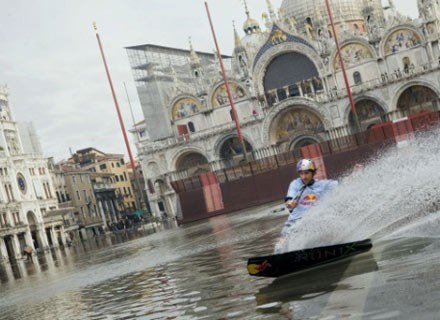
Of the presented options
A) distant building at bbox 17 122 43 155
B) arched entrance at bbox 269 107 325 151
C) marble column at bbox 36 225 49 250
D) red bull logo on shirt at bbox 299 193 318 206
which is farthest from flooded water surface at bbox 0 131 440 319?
distant building at bbox 17 122 43 155

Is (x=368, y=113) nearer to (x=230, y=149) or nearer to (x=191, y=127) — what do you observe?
(x=230, y=149)

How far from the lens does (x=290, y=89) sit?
78812 millimetres

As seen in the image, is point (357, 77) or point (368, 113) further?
point (357, 77)

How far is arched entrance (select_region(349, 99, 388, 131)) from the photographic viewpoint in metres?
72.8

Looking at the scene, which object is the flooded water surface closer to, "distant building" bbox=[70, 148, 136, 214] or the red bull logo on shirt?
the red bull logo on shirt

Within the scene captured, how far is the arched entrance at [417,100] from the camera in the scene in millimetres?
69500

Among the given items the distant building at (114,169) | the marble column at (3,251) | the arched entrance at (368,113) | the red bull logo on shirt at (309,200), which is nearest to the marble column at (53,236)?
the marble column at (3,251)

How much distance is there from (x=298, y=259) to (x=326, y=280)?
1074 millimetres

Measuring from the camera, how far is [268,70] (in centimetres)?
7938

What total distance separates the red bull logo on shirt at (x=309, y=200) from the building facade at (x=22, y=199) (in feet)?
212

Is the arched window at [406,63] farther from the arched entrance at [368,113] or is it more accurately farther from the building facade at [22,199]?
the building facade at [22,199]

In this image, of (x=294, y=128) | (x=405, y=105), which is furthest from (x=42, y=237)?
(x=405, y=105)

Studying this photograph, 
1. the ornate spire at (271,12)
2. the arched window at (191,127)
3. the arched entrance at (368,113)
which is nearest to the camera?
the arched entrance at (368,113)

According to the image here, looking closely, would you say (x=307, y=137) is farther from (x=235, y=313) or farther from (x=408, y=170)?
(x=235, y=313)
